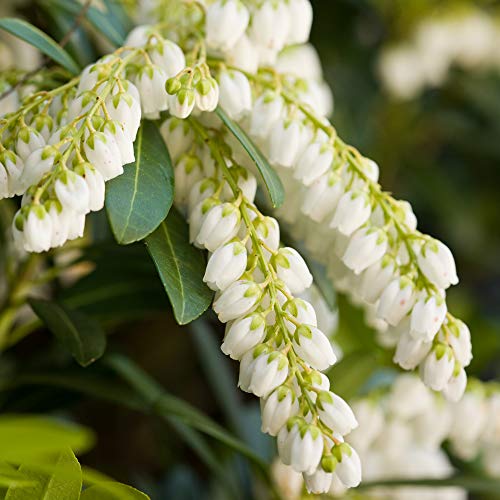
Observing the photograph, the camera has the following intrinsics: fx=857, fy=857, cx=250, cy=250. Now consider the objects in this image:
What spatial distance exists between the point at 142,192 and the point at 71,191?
9 cm

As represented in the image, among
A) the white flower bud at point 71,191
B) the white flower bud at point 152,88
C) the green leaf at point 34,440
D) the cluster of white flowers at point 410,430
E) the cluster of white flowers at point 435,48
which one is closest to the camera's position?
the green leaf at point 34,440

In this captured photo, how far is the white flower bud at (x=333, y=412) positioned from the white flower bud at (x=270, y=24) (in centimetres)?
36

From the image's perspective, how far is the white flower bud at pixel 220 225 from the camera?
0.67 metres

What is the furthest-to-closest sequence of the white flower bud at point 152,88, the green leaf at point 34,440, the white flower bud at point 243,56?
the white flower bud at point 243,56 < the white flower bud at point 152,88 < the green leaf at point 34,440

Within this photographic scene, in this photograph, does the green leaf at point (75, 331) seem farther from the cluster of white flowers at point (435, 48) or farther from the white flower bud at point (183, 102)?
the cluster of white flowers at point (435, 48)

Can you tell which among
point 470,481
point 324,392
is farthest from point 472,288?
point 324,392

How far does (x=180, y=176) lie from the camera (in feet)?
2.45

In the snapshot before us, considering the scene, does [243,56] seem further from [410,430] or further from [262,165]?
[410,430]

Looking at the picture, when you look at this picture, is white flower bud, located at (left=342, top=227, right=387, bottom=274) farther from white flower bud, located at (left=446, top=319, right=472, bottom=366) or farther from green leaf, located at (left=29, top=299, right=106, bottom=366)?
green leaf, located at (left=29, top=299, right=106, bottom=366)

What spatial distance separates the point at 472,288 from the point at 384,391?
137cm

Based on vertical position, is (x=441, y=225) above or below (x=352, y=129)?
below

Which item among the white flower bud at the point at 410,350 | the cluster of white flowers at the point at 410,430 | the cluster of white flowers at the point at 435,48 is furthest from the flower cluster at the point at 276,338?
the cluster of white flowers at the point at 435,48

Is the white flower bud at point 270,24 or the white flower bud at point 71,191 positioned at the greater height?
the white flower bud at point 71,191

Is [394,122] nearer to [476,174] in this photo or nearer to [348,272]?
[476,174]
